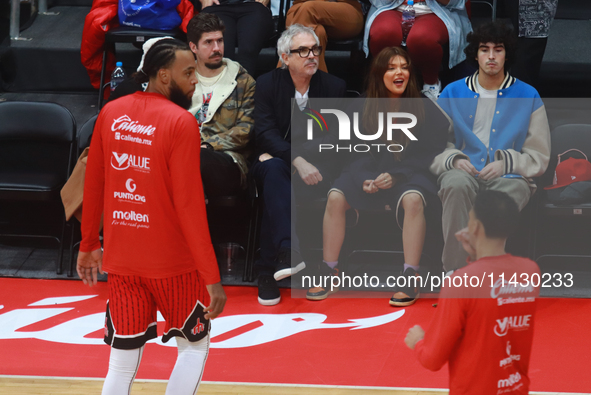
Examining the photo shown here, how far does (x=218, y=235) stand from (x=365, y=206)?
46.6 inches

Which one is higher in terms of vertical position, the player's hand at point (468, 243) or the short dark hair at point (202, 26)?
the short dark hair at point (202, 26)

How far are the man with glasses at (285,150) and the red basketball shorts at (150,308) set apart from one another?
4.80 feet

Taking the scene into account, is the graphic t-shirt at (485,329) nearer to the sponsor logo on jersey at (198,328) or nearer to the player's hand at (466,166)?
the sponsor logo on jersey at (198,328)

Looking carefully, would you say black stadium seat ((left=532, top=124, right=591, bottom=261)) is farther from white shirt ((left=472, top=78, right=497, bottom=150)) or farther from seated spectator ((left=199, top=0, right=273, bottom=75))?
seated spectator ((left=199, top=0, right=273, bottom=75))

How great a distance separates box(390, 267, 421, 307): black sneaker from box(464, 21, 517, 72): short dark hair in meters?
1.39

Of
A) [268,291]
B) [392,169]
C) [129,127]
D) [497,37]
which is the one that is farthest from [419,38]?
[129,127]

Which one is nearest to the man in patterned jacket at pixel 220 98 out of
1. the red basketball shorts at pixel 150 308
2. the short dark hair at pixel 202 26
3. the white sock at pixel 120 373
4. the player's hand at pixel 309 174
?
the short dark hair at pixel 202 26

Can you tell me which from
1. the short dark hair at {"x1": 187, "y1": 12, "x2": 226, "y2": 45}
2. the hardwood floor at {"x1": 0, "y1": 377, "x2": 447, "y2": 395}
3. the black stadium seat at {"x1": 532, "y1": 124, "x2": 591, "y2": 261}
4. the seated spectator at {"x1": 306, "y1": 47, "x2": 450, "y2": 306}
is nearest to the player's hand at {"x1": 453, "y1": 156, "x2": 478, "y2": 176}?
the seated spectator at {"x1": 306, "y1": 47, "x2": 450, "y2": 306}

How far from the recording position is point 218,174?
4.01 meters

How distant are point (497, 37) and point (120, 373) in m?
2.92

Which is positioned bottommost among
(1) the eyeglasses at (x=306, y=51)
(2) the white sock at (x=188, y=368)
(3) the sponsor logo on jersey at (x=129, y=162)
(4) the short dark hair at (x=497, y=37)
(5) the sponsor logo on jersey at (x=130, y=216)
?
(2) the white sock at (x=188, y=368)

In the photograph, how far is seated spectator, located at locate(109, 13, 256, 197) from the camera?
419cm

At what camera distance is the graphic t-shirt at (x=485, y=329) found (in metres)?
1.81

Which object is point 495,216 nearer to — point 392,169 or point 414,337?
point 414,337
